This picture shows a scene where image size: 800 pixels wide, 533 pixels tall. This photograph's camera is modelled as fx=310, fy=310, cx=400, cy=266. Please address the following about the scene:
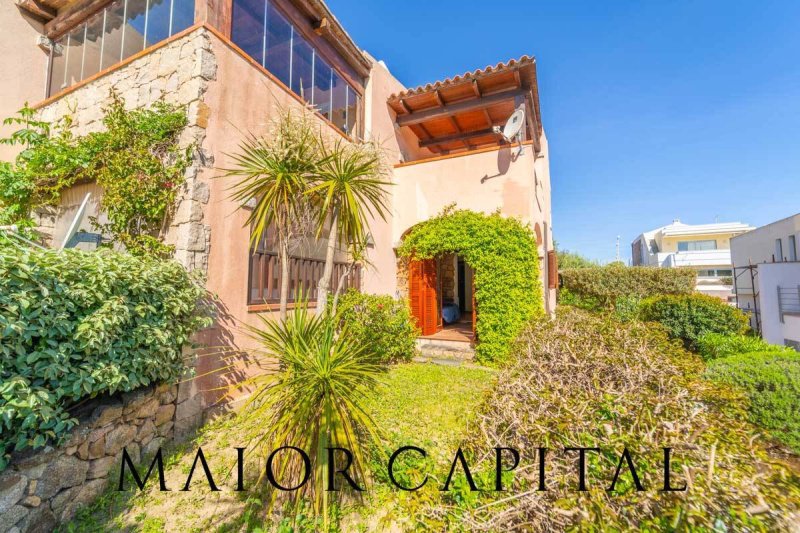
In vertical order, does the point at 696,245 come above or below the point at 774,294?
above

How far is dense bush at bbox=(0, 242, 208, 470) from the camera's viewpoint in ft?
9.13

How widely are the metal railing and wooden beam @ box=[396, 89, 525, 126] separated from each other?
12.2 metres

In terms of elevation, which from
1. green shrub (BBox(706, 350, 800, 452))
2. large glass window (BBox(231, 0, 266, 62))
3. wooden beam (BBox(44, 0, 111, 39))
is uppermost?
wooden beam (BBox(44, 0, 111, 39))

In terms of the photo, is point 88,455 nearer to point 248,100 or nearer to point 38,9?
point 248,100

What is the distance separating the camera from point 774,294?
38.1 ft

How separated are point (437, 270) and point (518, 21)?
912 centimetres

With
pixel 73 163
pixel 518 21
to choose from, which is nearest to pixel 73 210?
pixel 73 163

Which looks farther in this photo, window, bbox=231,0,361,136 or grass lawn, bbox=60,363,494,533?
window, bbox=231,0,361,136

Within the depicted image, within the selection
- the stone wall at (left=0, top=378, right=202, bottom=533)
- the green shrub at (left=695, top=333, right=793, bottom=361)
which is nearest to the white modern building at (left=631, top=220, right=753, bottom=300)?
the green shrub at (left=695, top=333, right=793, bottom=361)

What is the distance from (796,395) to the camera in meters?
4.45

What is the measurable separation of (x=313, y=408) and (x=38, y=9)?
40.4 ft

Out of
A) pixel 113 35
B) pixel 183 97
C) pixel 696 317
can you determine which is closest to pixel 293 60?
pixel 183 97

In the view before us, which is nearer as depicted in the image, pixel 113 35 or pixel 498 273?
Result: pixel 113 35

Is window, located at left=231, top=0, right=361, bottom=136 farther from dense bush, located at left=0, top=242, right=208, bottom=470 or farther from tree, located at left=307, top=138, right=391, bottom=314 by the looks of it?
dense bush, located at left=0, top=242, right=208, bottom=470
